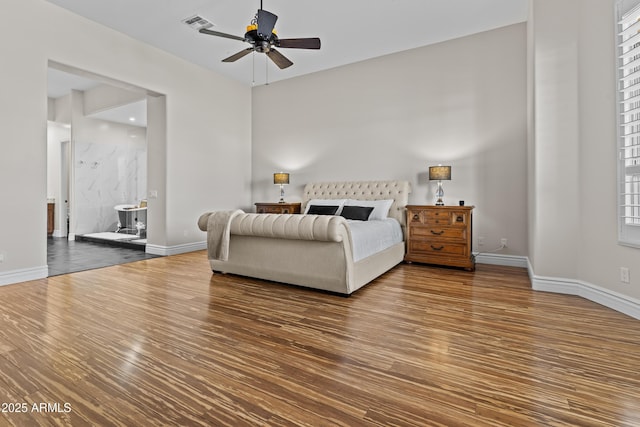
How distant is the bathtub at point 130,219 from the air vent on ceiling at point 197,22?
4948mm

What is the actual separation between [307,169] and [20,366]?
5.02m

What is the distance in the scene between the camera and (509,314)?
2.58m

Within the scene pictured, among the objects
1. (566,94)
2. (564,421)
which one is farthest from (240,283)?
(566,94)

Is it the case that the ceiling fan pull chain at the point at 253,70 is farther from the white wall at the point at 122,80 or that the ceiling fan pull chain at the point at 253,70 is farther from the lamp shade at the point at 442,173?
the lamp shade at the point at 442,173

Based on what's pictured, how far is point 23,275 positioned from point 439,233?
512cm

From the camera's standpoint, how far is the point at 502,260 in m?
4.50

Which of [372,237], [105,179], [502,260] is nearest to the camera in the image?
[372,237]

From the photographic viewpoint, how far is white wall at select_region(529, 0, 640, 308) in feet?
9.11

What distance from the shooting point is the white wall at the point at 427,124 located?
14.6 ft

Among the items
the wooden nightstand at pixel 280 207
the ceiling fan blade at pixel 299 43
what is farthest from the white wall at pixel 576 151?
the wooden nightstand at pixel 280 207

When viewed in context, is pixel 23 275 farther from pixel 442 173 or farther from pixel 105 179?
pixel 442 173

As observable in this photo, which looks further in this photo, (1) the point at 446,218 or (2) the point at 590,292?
(1) the point at 446,218

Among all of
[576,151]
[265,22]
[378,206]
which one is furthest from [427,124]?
[265,22]

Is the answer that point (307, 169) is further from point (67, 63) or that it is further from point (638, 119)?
point (638, 119)
